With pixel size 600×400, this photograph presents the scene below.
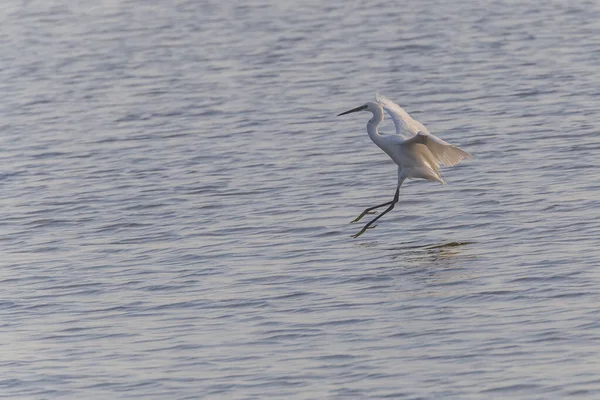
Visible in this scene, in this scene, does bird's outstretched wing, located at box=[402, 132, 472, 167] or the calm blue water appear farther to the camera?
bird's outstretched wing, located at box=[402, 132, 472, 167]

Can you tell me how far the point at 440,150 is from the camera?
43.7ft

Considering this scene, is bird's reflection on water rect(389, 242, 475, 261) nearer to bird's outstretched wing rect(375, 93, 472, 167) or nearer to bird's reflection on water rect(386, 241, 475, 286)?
bird's reflection on water rect(386, 241, 475, 286)

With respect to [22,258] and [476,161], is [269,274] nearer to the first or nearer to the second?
[22,258]

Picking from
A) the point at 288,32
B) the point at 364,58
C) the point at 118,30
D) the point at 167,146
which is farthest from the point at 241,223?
the point at 118,30

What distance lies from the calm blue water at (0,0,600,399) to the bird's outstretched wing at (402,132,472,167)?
0.50m

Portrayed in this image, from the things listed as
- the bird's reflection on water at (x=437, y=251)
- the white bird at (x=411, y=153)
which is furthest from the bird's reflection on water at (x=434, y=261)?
the white bird at (x=411, y=153)

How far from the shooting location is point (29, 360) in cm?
952

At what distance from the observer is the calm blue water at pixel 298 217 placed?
29.9 ft

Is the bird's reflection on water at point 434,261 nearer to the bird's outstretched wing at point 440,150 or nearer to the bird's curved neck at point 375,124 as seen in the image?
the bird's outstretched wing at point 440,150

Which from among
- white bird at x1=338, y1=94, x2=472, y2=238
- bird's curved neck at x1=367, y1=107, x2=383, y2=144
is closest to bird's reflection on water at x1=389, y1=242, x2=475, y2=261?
white bird at x1=338, y1=94, x2=472, y2=238

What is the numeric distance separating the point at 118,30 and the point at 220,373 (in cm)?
1938

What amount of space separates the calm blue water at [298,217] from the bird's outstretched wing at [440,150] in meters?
0.50

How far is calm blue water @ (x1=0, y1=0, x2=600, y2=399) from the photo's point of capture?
9.10m

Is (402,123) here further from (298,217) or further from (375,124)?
(298,217)
